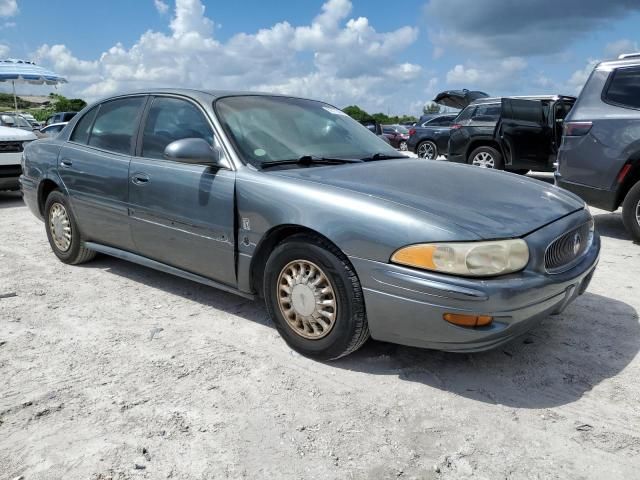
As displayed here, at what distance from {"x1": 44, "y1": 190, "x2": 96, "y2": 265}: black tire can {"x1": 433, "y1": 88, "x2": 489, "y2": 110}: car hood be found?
12715 mm

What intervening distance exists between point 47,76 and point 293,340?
63.0 feet

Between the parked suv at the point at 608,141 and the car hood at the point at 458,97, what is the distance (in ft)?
31.4

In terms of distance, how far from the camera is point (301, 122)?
3.82m

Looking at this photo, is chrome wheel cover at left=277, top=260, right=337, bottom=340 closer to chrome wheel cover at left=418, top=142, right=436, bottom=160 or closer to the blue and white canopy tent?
chrome wheel cover at left=418, top=142, right=436, bottom=160

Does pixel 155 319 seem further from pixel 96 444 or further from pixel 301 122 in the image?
pixel 301 122

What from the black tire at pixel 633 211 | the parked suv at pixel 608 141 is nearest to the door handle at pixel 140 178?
the parked suv at pixel 608 141

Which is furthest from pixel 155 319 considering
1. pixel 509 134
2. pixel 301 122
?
pixel 509 134

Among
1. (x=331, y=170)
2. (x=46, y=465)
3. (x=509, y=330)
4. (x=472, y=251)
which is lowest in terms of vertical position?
(x=46, y=465)

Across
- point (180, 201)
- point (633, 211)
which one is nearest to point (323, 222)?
point (180, 201)

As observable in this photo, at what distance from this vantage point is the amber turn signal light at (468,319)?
2543 mm

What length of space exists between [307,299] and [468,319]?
874 mm

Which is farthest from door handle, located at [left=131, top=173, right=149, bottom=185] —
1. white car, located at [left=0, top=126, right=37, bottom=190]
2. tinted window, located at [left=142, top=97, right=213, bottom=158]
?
white car, located at [left=0, top=126, right=37, bottom=190]

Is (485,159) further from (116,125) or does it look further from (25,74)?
(25,74)

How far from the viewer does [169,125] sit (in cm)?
385
